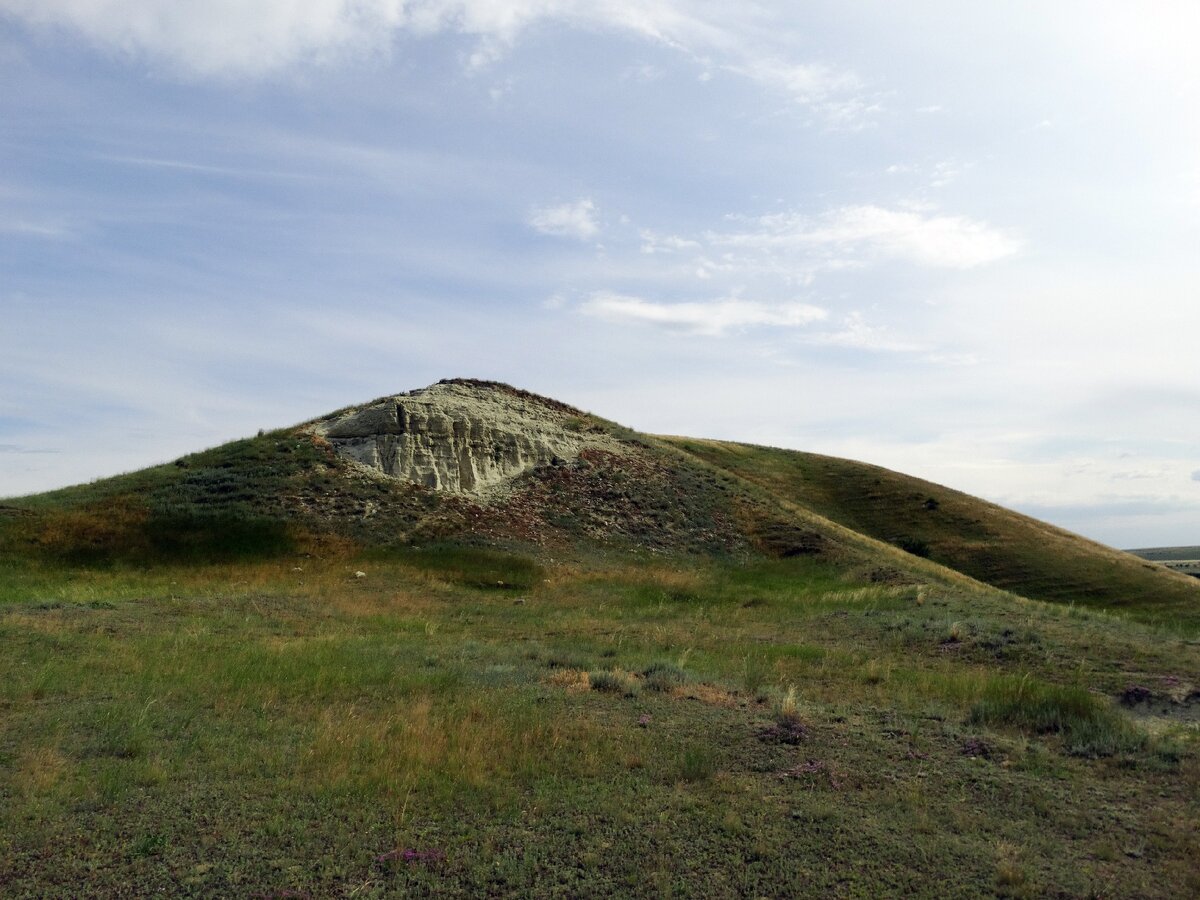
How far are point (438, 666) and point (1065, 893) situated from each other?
11887 mm

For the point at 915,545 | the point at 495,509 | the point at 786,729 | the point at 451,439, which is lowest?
the point at 786,729

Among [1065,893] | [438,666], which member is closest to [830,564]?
[438,666]

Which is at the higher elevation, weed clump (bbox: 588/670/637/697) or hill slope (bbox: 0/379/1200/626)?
hill slope (bbox: 0/379/1200/626)

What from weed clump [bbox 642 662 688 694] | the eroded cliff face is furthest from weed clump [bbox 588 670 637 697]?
the eroded cliff face

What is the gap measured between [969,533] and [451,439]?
38.1 meters

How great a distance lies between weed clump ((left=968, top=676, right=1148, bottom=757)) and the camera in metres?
10.7

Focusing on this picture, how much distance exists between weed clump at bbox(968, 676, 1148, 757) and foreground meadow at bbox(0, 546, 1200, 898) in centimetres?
7

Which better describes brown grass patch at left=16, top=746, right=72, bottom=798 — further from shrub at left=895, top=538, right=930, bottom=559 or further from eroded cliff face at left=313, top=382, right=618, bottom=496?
shrub at left=895, top=538, right=930, bottom=559

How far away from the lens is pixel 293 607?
974 inches

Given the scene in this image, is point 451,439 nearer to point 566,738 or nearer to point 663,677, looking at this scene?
point 663,677

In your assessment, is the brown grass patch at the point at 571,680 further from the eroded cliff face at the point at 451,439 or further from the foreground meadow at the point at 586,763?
the eroded cliff face at the point at 451,439

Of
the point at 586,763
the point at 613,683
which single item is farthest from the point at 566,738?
the point at 613,683

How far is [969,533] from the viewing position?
186ft

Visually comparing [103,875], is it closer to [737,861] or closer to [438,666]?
[737,861]
